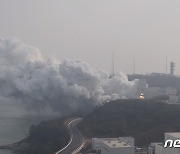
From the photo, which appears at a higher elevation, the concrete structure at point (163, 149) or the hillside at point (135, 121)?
the concrete structure at point (163, 149)

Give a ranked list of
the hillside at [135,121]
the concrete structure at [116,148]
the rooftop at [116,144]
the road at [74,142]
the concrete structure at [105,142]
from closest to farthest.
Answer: the concrete structure at [116,148], the rooftop at [116,144], the concrete structure at [105,142], the road at [74,142], the hillside at [135,121]

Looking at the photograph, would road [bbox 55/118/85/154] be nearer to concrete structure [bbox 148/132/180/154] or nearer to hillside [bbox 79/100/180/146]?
hillside [bbox 79/100/180/146]

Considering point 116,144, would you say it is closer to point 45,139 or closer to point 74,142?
point 74,142

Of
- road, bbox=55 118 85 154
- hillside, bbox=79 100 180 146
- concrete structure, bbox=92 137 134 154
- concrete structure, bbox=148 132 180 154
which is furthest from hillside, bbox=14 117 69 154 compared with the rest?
concrete structure, bbox=148 132 180 154

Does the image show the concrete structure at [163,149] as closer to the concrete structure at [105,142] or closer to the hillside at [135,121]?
the concrete structure at [105,142]

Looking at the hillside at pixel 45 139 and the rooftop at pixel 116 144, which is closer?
the rooftop at pixel 116 144

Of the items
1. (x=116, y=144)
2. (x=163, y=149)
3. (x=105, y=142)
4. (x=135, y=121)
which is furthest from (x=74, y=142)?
(x=163, y=149)

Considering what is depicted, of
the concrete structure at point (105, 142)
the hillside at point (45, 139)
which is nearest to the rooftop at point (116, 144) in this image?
the concrete structure at point (105, 142)
